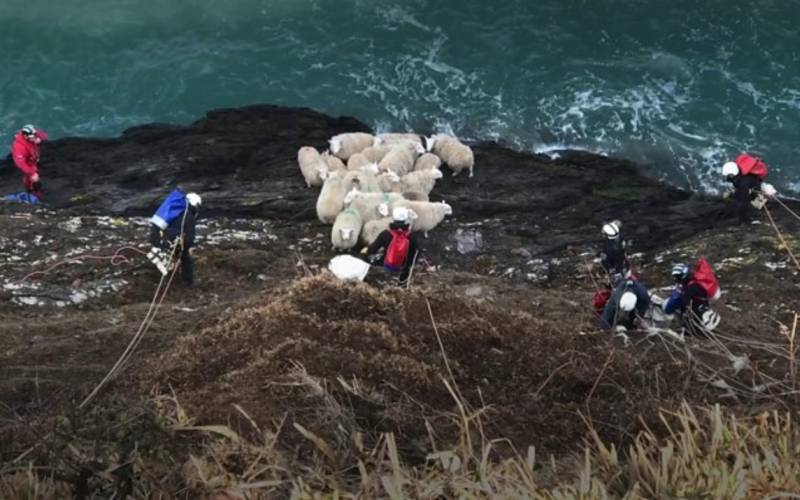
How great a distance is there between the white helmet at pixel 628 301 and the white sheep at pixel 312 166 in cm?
825

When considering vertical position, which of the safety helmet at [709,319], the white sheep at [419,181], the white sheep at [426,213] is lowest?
the white sheep at [426,213]

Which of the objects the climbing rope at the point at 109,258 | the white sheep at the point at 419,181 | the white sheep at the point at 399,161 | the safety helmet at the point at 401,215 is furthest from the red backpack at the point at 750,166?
the climbing rope at the point at 109,258

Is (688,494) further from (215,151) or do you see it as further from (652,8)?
(652,8)

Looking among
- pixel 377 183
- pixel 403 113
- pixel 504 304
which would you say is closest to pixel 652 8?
pixel 403 113

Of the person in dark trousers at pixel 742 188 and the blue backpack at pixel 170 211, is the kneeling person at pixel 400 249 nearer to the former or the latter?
the blue backpack at pixel 170 211

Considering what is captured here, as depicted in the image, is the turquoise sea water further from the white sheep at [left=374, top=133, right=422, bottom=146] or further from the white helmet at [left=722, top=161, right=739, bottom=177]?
the white helmet at [left=722, top=161, right=739, bottom=177]

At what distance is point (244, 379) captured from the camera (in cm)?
690

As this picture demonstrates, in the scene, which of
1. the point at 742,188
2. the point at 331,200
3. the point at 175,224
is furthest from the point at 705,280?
the point at 331,200

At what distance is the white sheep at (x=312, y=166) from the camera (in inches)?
645

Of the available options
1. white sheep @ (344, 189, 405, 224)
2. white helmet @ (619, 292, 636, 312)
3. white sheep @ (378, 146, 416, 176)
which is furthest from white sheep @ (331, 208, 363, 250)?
white helmet @ (619, 292, 636, 312)

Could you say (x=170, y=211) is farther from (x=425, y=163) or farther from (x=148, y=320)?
(x=425, y=163)

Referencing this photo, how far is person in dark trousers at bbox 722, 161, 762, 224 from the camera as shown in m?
13.7

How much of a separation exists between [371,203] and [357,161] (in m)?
2.43

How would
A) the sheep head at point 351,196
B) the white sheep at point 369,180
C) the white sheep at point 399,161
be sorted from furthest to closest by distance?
the white sheep at point 399,161 → the white sheep at point 369,180 → the sheep head at point 351,196
